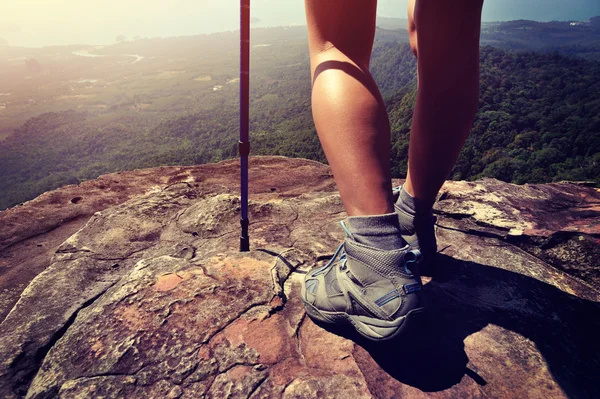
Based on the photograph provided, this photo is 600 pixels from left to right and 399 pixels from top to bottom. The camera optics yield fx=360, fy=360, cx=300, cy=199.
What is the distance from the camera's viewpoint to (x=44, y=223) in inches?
116

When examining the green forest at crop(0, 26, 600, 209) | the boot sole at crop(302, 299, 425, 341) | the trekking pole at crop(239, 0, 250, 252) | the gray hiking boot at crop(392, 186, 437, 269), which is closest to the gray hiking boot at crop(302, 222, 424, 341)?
the boot sole at crop(302, 299, 425, 341)

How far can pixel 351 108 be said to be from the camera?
46.5 inches

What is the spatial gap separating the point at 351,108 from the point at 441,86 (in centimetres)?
40

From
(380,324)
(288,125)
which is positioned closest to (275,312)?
(380,324)

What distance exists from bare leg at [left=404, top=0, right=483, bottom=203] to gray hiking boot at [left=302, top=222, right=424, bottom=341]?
46 cm

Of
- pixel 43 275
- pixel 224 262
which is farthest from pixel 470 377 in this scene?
pixel 43 275

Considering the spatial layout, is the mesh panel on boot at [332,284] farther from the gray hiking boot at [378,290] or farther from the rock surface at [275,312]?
the rock surface at [275,312]

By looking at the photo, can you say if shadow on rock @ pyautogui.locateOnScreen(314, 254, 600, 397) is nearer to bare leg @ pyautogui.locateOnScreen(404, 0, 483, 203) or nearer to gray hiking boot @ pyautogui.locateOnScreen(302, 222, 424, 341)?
gray hiking boot @ pyautogui.locateOnScreen(302, 222, 424, 341)

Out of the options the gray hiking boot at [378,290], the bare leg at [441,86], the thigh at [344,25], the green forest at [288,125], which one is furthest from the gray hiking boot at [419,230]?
the green forest at [288,125]

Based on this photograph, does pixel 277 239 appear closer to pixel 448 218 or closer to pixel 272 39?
pixel 448 218

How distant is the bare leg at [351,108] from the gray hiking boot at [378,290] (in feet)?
0.48

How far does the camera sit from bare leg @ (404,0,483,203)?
47.2 inches

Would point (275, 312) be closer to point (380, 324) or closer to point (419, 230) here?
point (380, 324)

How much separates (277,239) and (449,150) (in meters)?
1.12
